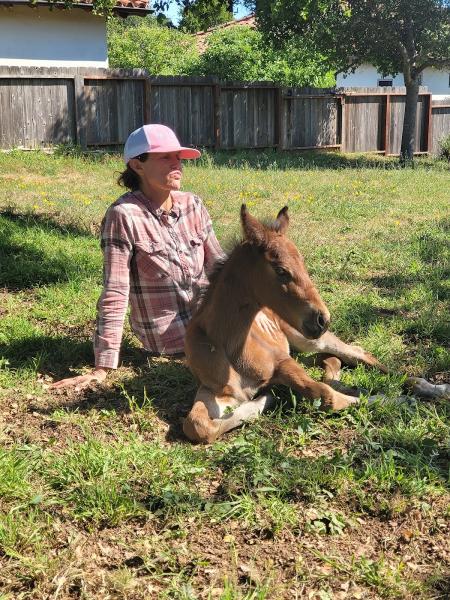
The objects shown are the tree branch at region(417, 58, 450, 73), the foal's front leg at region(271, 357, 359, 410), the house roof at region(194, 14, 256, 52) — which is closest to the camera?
the foal's front leg at region(271, 357, 359, 410)

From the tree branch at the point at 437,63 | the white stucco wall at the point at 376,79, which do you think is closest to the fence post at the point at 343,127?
the tree branch at the point at 437,63

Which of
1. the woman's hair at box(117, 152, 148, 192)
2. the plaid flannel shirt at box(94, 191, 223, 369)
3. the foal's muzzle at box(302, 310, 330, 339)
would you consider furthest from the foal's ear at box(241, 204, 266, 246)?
the woman's hair at box(117, 152, 148, 192)

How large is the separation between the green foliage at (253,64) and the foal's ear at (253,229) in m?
22.9

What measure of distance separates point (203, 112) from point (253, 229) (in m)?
16.9

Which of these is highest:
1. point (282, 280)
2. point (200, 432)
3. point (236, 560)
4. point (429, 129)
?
point (429, 129)

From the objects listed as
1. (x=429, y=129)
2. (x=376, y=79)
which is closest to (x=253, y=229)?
(x=429, y=129)

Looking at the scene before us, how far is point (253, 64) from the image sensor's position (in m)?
27.8

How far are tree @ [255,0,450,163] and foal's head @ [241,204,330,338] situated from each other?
15470 mm

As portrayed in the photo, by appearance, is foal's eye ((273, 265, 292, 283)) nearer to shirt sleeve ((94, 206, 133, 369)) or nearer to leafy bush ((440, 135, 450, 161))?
shirt sleeve ((94, 206, 133, 369))

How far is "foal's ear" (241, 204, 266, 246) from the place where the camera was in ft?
13.9

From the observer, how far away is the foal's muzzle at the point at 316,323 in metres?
3.98

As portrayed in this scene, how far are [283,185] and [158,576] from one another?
447 inches

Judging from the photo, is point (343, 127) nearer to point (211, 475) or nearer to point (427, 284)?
point (427, 284)

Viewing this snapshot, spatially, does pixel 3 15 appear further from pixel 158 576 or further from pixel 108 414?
pixel 158 576
